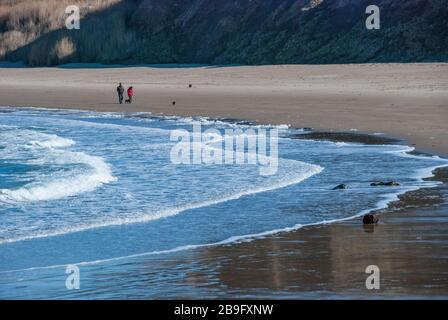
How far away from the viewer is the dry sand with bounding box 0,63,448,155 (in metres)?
24.1

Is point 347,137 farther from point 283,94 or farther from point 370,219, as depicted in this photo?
point 283,94

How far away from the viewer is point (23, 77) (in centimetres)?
5247

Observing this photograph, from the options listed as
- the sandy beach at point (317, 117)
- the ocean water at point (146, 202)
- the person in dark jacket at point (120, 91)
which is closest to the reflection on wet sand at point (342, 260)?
the sandy beach at point (317, 117)

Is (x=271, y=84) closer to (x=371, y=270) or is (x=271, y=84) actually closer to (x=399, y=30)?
(x=399, y=30)

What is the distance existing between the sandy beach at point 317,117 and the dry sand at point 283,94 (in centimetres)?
4

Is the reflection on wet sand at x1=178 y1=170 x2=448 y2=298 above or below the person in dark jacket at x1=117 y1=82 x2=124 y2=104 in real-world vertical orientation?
below

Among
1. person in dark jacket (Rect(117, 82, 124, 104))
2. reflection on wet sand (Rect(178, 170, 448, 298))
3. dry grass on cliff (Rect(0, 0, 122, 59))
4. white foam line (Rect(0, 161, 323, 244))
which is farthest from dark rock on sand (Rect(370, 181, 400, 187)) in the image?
dry grass on cliff (Rect(0, 0, 122, 59))

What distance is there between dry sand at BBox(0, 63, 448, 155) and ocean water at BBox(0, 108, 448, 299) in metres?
2.98

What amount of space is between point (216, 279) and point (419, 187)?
20.2 ft

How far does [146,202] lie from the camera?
1300 centimetres

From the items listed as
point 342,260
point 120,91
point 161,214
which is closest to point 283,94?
point 120,91

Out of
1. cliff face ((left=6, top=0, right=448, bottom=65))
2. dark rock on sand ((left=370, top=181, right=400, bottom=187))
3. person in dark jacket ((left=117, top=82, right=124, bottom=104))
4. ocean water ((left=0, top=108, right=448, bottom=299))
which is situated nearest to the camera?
ocean water ((left=0, top=108, right=448, bottom=299))

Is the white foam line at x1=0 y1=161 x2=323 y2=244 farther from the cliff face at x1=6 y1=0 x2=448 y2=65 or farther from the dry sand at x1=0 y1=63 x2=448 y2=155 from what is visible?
the cliff face at x1=6 y1=0 x2=448 y2=65
